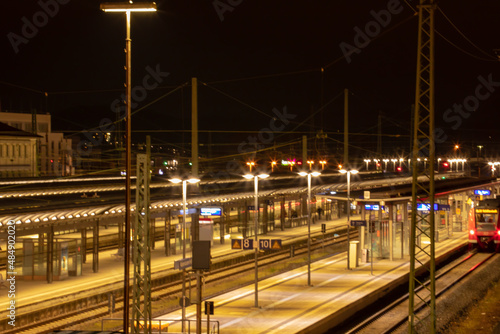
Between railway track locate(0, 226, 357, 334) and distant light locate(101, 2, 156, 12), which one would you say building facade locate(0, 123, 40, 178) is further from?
distant light locate(101, 2, 156, 12)

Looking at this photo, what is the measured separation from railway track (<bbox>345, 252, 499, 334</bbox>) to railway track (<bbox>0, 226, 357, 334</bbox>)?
601cm

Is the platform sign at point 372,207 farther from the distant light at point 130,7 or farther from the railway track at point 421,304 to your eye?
the distant light at point 130,7

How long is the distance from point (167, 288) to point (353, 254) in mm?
8344

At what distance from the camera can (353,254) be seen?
26.5 metres

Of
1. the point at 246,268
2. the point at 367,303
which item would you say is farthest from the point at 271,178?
the point at 367,303

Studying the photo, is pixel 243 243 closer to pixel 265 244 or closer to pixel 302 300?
pixel 265 244

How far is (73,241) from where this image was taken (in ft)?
80.8

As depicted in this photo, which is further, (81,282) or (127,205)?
(81,282)

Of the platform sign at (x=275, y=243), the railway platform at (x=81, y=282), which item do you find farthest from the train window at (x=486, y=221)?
the platform sign at (x=275, y=243)

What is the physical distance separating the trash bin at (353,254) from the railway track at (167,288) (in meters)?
3.48

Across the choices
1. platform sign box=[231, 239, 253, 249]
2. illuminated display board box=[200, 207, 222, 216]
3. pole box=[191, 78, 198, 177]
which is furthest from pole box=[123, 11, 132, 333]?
illuminated display board box=[200, 207, 222, 216]

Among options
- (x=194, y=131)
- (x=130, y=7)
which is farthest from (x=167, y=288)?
(x=130, y=7)

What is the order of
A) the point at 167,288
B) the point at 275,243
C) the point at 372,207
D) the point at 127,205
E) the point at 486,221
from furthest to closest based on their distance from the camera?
the point at 486,221
the point at 372,207
the point at 167,288
the point at 275,243
the point at 127,205

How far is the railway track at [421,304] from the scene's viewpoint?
16.9 m
